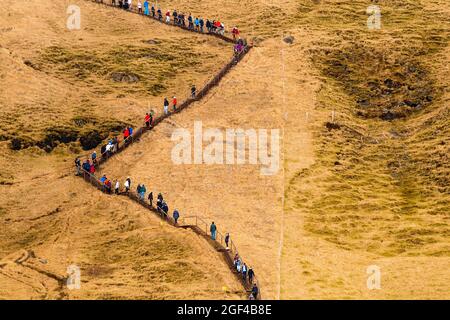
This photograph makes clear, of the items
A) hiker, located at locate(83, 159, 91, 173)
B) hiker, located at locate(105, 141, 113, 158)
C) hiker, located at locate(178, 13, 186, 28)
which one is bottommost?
hiker, located at locate(83, 159, 91, 173)

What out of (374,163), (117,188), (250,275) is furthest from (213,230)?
(374,163)

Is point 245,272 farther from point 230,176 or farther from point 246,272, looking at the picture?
point 230,176

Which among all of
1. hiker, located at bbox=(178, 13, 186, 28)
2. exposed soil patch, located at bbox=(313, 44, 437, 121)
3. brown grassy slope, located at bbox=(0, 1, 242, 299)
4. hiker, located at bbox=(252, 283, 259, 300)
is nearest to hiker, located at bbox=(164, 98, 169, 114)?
brown grassy slope, located at bbox=(0, 1, 242, 299)

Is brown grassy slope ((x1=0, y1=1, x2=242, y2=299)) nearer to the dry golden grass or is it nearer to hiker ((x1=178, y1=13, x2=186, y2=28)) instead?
the dry golden grass

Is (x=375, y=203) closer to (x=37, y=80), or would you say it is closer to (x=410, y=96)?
(x=410, y=96)

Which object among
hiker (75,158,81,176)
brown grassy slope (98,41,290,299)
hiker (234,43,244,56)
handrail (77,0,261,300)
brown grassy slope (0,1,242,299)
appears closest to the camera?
brown grassy slope (0,1,242,299)
